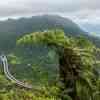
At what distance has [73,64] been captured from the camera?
338 cm

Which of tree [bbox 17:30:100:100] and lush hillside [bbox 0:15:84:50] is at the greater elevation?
tree [bbox 17:30:100:100]

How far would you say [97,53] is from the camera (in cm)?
363

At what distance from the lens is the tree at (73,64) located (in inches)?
129

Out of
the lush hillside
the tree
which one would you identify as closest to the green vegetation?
the tree

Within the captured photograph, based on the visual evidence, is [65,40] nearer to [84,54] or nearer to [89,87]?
[84,54]

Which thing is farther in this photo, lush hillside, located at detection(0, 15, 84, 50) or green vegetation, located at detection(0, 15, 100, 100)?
lush hillside, located at detection(0, 15, 84, 50)

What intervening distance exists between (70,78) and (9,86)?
0.62 meters

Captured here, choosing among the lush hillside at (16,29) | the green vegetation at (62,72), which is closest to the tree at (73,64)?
the green vegetation at (62,72)

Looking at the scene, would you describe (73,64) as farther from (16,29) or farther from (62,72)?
(16,29)

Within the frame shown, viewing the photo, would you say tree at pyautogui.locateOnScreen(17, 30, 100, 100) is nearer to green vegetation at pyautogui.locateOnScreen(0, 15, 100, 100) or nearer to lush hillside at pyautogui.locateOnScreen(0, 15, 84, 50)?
green vegetation at pyautogui.locateOnScreen(0, 15, 100, 100)

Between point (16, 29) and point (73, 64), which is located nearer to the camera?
point (73, 64)

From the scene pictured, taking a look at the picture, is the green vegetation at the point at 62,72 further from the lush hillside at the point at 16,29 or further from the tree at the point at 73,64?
the lush hillside at the point at 16,29

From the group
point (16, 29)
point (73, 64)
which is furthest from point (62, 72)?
point (16, 29)

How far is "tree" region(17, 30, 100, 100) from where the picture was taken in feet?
10.8
